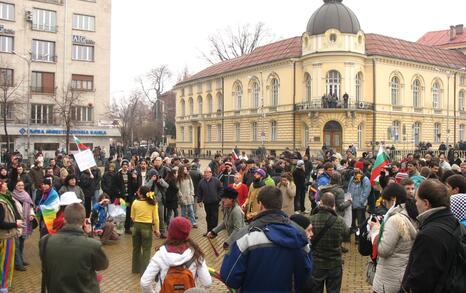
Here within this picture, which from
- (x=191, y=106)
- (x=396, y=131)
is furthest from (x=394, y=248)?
(x=191, y=106)

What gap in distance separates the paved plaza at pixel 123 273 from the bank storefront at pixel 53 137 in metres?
35.8

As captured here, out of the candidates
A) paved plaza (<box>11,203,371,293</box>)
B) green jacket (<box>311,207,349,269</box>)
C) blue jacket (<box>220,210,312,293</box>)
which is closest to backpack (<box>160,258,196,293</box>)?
blue jacket (<box>220,210,312,293</box>)

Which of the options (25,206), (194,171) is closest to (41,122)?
(194,171)

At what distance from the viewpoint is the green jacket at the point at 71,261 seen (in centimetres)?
457

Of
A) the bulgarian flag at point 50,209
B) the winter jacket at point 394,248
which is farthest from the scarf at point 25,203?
the winter jacket at point 394,248

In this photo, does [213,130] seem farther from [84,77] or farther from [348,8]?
[348,8]

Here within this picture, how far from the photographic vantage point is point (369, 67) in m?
48.5

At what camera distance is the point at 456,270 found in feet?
12.9

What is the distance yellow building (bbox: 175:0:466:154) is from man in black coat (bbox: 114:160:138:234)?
115ft

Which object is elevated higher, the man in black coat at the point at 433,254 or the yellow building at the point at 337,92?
the yellow building at the point at 337,92

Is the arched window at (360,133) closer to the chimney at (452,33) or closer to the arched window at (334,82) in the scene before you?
the arched window at (334,82)

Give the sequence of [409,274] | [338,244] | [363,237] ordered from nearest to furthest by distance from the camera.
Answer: [409,274], [363,237], [338,244]

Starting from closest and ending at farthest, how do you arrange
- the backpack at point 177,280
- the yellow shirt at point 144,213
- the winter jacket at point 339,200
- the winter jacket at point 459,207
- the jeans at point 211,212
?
the backpack at point 177,280 < the winter jacket at point 459,207 < the yellow shirt at point 144,213 < the winter jacket at point 339,200 < the jeans at point 211,212

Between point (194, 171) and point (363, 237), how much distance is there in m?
10.8
